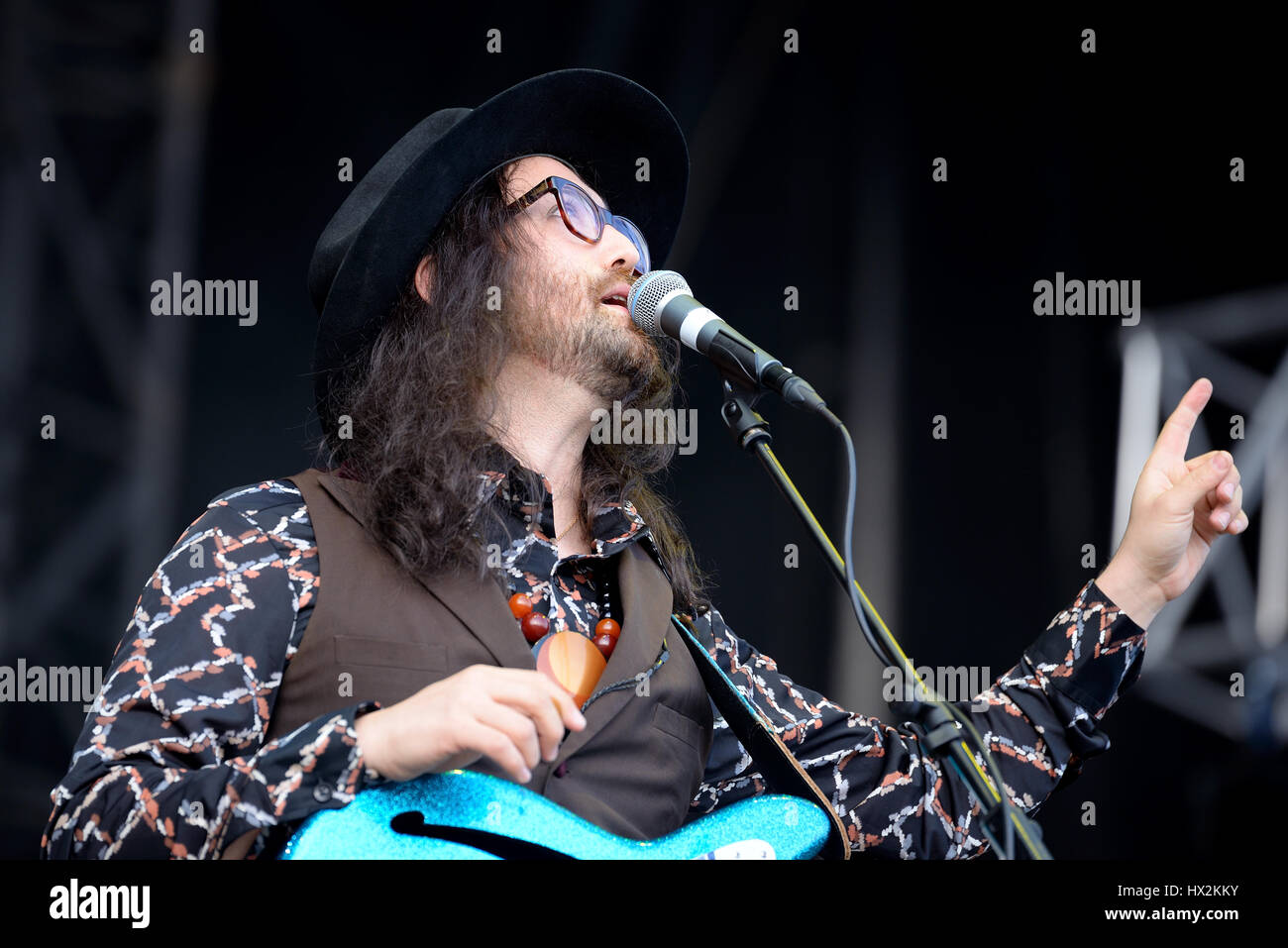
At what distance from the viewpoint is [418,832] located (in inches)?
54.6

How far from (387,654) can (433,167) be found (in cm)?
89

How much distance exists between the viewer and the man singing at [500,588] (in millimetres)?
1343

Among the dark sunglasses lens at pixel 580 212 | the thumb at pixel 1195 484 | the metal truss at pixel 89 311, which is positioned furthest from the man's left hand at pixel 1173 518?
the metal truss at pixel 89 311

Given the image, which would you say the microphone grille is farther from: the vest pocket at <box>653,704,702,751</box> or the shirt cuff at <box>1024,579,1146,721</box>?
the shirt cuff at <box>1024,579,1146,721</box>

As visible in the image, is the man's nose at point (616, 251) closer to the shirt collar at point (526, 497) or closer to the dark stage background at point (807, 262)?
the shirt collar at point (526, 497)

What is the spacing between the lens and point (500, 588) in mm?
1763

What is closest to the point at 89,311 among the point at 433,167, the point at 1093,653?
the point at 433,167

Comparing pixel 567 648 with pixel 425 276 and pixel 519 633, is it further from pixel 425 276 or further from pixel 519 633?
pixel 425 276

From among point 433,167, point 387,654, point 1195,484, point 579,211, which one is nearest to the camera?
point 387,654

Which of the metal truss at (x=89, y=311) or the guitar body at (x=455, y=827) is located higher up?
the metal truss at (x=89, y=311)

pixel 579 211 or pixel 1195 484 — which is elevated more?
pixel 579 211

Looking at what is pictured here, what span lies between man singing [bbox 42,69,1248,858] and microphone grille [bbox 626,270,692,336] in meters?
0.21
